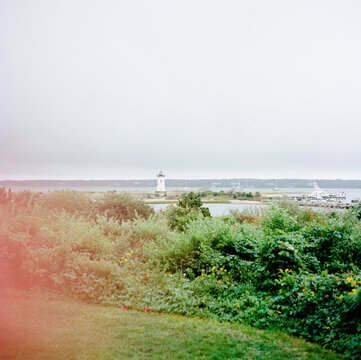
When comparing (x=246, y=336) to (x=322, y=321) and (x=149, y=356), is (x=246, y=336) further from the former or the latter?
(x=149, y=356)

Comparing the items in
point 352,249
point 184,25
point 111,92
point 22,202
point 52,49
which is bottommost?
→ point 352,249

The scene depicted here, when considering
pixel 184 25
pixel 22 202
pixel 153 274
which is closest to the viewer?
pixel 153 274

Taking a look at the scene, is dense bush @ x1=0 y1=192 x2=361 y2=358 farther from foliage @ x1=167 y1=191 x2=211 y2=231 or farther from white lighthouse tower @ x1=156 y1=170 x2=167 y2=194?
white lighthouse tower @ x1=156 y1=170 x2=167 y2=194

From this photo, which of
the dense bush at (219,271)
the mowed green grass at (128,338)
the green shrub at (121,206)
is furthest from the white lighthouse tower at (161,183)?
the mowed green grass at (128,338)

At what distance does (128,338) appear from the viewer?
445 centimetres

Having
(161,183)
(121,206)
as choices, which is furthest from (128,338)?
(161,183)

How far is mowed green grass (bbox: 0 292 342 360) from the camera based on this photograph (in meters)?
3.99

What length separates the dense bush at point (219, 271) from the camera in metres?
4.85

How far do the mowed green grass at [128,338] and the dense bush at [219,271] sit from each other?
0.46 m

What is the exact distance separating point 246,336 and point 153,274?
2785mm

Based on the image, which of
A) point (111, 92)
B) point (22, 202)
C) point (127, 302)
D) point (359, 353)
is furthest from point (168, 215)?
point (359, 353)

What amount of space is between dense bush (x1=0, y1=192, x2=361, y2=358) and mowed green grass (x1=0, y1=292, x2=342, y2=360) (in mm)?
460

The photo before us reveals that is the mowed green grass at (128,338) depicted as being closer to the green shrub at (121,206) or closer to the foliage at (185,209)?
the foliage at (185,209)

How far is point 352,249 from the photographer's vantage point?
7.12m
